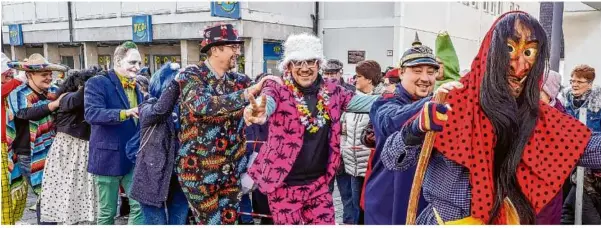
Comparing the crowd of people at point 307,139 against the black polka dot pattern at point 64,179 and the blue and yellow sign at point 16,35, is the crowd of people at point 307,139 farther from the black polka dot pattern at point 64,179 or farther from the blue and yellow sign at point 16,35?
the blue and yellow sign at point 16,35

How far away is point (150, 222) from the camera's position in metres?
3.54

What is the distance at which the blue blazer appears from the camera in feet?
12.3

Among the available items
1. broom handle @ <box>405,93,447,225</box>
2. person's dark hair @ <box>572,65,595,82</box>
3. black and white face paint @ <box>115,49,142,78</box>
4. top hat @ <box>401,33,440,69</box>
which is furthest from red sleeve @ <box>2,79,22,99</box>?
person's dark hair @ <box>572,65,595,82</box>

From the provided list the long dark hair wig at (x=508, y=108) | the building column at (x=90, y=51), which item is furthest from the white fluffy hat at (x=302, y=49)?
the building column at (x=90, y=51)

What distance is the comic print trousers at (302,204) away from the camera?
123 inches

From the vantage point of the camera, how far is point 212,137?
3125 millimetres

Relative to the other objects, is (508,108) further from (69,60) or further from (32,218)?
(69,60)

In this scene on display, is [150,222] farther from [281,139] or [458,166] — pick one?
[458,166]

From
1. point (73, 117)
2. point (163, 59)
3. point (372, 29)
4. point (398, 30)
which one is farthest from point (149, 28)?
point (73, 117)

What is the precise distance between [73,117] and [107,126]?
513 millimetres

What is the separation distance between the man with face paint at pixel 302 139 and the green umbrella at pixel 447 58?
0.45 m

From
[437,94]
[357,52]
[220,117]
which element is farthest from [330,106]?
[357,52]

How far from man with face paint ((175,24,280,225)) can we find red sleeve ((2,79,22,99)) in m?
1.82

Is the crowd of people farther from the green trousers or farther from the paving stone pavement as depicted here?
the paving stone pavement
